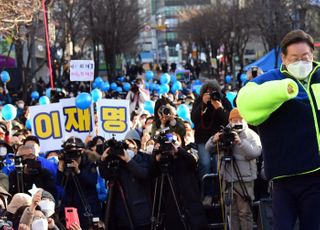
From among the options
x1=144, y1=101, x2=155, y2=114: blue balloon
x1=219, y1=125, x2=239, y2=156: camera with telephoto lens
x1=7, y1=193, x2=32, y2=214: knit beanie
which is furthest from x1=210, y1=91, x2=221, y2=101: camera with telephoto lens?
x1=144, y1=101, x2=155, y2=114: blue balloon

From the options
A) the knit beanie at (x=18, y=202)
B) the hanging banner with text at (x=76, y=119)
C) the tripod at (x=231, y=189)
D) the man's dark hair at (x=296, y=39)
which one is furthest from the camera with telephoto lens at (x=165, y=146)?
the man's dark hair at (x=296, y=39)

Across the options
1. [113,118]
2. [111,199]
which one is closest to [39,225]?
[111,199]

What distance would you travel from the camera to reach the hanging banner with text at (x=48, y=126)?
355 inches

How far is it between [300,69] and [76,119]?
605 cm

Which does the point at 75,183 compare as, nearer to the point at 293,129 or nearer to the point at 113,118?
the point at 113,118

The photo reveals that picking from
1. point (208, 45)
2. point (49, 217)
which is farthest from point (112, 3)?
point (49, 217)

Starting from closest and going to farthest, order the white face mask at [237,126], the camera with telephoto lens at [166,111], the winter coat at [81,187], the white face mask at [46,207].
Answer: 1. the white face mask at [46,207]
2. the white face mask at [237,126]
3. the winter coat at [81,187]
4. the camera with telephoto lens at [166,111]

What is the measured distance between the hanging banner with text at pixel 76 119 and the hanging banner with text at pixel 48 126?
0.24m

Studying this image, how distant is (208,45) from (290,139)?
54.1 m

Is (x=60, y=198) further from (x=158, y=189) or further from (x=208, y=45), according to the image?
(x=208, y=45)

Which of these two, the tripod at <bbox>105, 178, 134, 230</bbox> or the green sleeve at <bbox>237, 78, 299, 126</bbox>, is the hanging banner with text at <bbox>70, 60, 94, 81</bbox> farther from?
the green sleeve at <bbox>237, 78, 299, 126</bbox>

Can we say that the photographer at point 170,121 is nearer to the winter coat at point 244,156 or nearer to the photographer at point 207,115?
the photographer at point 207,115

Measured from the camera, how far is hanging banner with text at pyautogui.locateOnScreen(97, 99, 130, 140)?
30.5 feet

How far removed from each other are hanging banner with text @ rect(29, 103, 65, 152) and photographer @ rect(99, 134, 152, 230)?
87.3 inches
